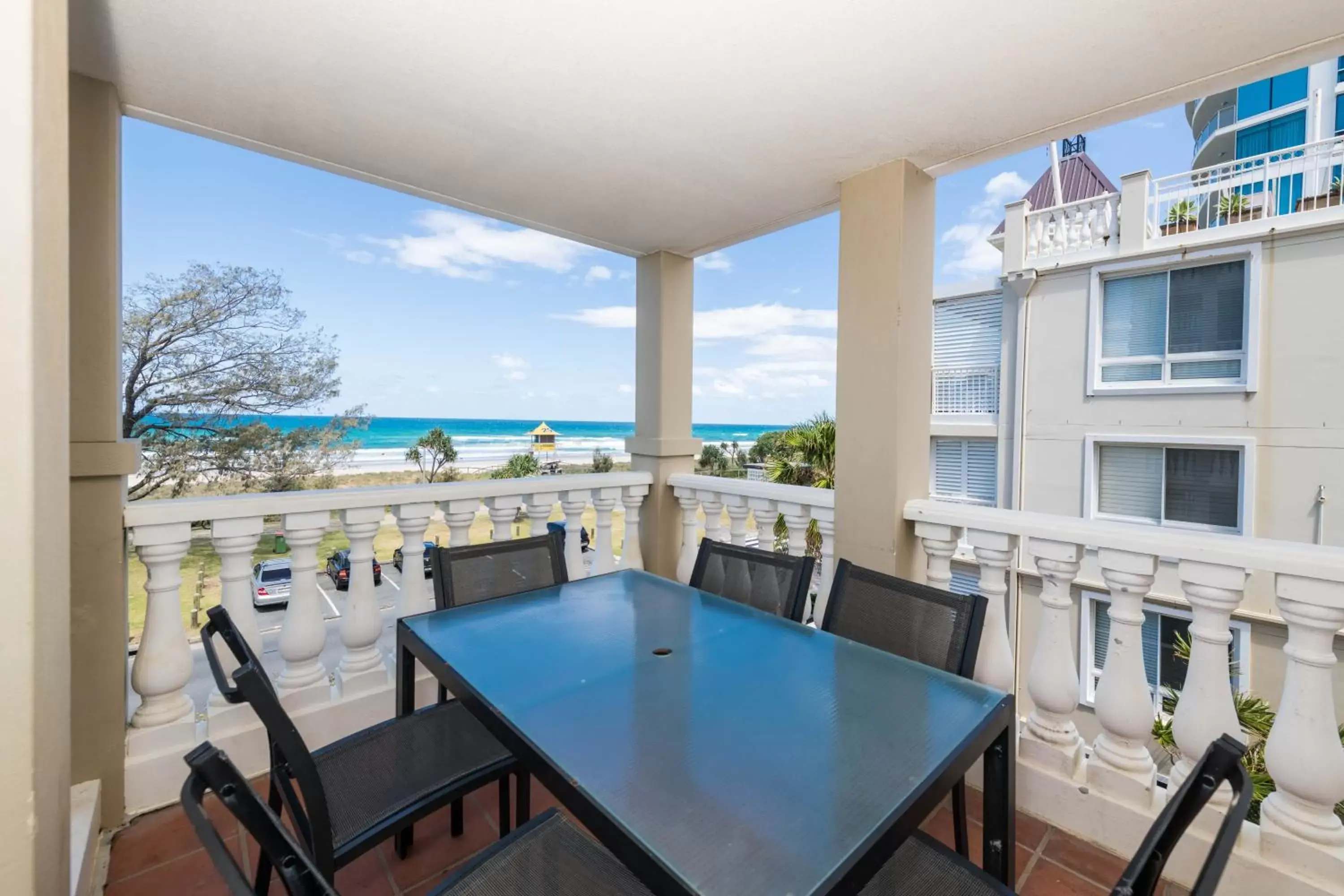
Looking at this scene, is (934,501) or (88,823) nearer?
(88,823)

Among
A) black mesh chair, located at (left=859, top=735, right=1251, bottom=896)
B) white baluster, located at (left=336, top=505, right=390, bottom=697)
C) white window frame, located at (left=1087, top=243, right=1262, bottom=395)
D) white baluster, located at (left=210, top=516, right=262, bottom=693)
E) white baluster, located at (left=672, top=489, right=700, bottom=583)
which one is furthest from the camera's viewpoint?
white window frame, located at (left=1087, top=243, right=1262, bottom=395)

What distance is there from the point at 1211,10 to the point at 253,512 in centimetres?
325

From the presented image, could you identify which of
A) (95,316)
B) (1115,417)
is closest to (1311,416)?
(1115,417)

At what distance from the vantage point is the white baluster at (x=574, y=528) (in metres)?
2.84

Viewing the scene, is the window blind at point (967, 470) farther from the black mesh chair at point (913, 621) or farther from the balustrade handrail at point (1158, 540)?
the black mesh chair at point (913, 621)

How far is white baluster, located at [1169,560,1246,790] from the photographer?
147cm

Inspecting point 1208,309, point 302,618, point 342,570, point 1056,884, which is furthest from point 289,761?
point 1208,309

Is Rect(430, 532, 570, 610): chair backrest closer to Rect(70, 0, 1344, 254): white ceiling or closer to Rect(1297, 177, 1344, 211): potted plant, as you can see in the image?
Rect(70, 0, 1344, 254): white ceiling

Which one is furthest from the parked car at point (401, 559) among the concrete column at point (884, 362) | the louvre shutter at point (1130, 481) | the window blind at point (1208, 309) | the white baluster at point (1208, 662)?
the window blind at point (1208, 309)

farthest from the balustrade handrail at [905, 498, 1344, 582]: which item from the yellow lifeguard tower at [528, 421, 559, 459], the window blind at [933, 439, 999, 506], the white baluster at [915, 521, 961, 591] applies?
the yellow lifeguard tower at [528, 421, 559, 459]

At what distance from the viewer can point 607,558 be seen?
3.10m

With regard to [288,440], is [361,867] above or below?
below

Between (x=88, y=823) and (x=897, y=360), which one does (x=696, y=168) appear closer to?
(x=897, y=360)

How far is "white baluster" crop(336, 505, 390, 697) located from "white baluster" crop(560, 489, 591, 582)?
90cm
